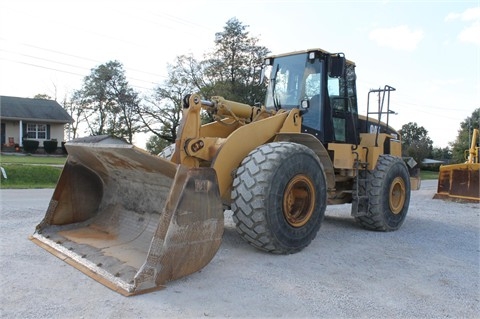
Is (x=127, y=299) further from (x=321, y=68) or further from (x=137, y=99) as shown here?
(x=137, y=99)

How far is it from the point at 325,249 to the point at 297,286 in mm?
1664

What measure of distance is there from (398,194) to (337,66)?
2.93 metres

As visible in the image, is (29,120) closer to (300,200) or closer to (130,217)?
(130,217)

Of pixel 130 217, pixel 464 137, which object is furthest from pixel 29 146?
pixel 464 137

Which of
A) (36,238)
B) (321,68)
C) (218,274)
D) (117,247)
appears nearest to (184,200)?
(218,274)

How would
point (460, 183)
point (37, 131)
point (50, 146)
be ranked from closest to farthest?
point (460, 183)
point (50, 146)
point (37, 131)

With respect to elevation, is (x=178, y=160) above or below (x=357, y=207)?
above

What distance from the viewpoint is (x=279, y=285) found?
13.0 feet

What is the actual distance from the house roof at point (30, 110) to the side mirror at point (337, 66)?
29.9 metres

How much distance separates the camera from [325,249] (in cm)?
553

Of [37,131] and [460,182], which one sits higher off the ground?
[37,131]

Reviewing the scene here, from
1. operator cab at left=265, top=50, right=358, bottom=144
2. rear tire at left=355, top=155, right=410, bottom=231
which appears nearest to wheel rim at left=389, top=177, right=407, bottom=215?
rear tire at left=355, top=155, right=410, bottom=231

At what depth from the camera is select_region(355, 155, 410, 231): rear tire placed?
22.4 ft

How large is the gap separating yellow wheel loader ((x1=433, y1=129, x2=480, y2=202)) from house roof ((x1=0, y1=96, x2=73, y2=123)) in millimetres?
28019
